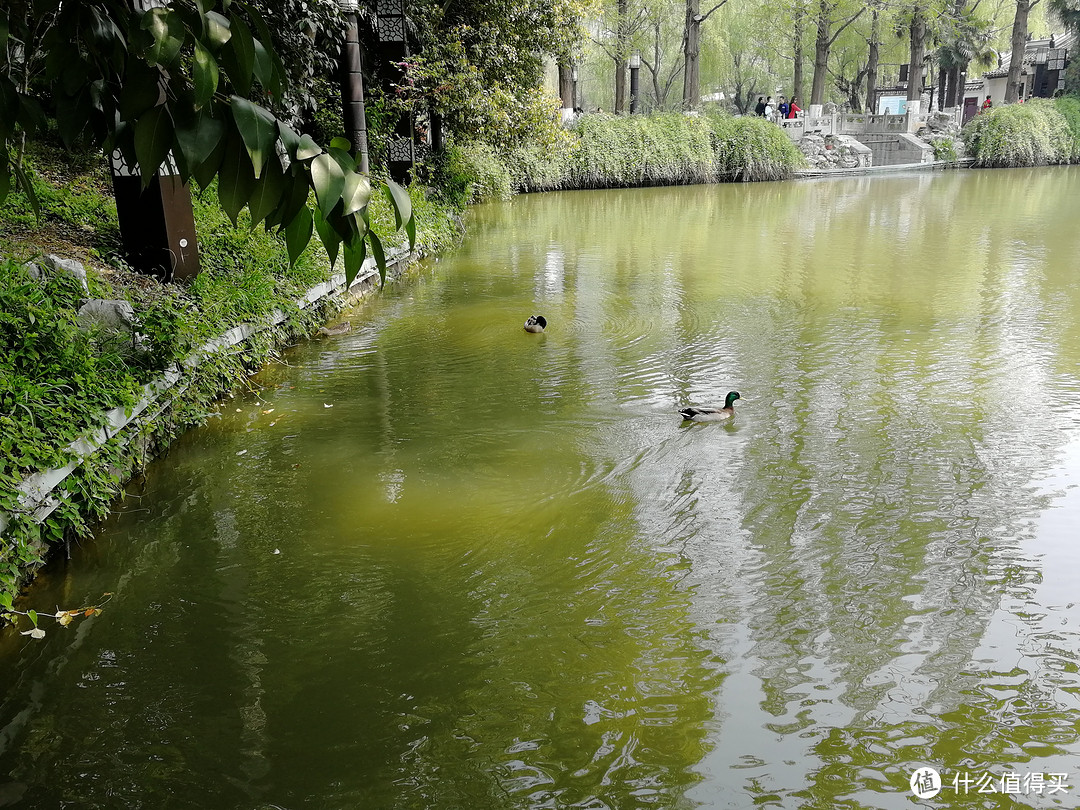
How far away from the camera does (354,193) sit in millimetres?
1327

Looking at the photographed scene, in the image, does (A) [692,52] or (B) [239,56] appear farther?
(A) [692,52]

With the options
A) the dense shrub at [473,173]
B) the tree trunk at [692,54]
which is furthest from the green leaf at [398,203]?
the tree trunk at [692,54]

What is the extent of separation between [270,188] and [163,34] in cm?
27

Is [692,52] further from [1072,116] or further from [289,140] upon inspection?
[289,140]

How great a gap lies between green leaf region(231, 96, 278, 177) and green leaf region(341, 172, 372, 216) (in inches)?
5.4

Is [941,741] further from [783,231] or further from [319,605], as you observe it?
[783,231]

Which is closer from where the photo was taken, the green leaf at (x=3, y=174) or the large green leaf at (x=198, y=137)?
the large green leaf at (x=198, y=137)

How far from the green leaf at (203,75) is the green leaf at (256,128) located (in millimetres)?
65

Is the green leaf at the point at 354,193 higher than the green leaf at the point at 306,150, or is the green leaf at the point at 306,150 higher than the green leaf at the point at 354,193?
the green leaf at the point at 306,150

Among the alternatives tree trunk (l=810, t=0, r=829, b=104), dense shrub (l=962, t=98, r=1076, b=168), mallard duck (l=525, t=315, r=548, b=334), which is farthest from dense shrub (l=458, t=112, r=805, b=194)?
mallard duck (l=525, t=315, r=548, b=334)

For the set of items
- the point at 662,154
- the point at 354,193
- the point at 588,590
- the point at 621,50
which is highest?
the point at 621,50

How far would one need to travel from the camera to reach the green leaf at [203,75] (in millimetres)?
1241

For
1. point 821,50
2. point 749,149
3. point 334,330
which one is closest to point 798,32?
point 821,50

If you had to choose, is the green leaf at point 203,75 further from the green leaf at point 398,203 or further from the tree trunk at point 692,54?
the tree trunk at point 692,54
